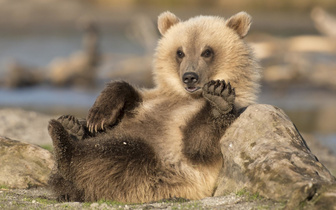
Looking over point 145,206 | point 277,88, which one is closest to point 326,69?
point 277,88

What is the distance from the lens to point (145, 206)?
192 inches

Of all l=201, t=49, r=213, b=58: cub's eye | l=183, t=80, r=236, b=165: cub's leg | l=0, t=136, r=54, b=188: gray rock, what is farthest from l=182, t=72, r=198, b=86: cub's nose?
l=0, t=136, r=54, b=188: gray rock

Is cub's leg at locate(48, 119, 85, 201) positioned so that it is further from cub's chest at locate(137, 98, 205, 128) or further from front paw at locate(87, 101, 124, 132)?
cub's chest at locate(137, 98, 205, 128)

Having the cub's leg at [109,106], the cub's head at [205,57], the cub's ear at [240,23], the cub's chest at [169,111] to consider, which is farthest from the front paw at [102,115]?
the cub's ear at [240,23]

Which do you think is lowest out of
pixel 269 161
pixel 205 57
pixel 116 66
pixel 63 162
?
pixel 269 161

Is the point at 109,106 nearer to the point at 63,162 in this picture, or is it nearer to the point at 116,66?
the point at 63,162

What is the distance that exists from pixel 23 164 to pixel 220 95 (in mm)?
2173

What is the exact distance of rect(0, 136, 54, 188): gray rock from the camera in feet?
19.5

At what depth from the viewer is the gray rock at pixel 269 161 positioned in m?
4.42

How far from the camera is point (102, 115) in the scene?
229 inches

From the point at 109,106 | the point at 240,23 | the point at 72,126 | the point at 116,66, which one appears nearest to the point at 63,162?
the point at 72,126

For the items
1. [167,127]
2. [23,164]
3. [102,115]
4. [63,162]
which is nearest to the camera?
[63,162]

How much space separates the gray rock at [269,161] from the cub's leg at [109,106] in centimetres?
117

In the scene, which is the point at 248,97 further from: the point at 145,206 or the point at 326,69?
the point at 326,69
